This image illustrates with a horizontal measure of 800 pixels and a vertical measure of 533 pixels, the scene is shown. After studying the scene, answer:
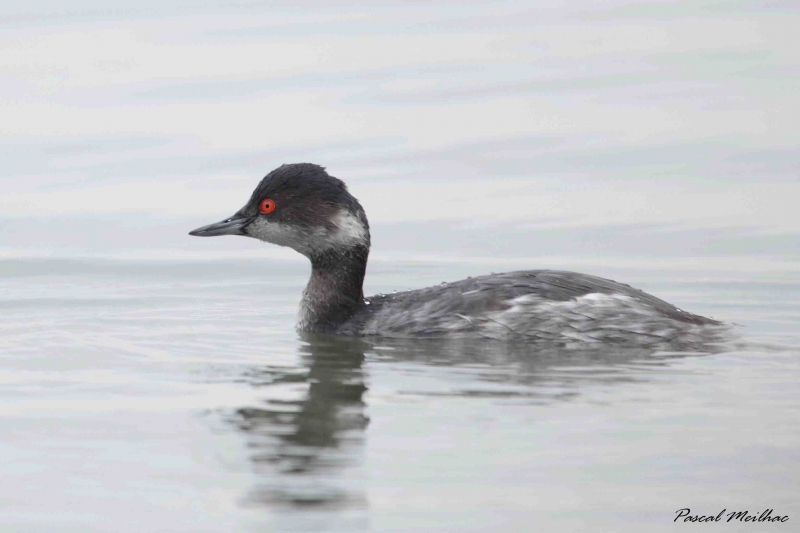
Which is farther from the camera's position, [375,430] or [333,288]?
[333,288]

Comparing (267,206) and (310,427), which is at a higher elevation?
(267,206)

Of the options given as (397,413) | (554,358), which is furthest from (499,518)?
(554,358)

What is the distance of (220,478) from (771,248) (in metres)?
7.21

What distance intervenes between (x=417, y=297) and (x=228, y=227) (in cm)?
145

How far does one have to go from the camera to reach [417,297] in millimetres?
9555

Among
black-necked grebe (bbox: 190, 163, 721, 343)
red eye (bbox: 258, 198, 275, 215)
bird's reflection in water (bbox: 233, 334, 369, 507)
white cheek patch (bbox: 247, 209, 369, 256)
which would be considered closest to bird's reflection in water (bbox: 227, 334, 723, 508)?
bird's reflection in water (bbox: 233, 334, 369, 507)

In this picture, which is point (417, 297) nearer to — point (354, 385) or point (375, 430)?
point (354, 385)

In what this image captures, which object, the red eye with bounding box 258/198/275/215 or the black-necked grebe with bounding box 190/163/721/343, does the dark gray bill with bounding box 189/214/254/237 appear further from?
the red eye with bounding box 258/198/275/215

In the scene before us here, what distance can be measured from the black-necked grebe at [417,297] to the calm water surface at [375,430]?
0.70 ft

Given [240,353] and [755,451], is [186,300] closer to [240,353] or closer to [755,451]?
[240,353]

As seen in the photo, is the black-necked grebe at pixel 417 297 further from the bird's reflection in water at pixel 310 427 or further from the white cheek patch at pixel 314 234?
the bird's reflection in water at pixel 310 427

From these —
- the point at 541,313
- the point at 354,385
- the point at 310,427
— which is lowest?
the point at 310,427

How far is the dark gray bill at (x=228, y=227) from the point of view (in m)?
10.2

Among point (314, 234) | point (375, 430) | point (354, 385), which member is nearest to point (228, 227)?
point (314, 234)
